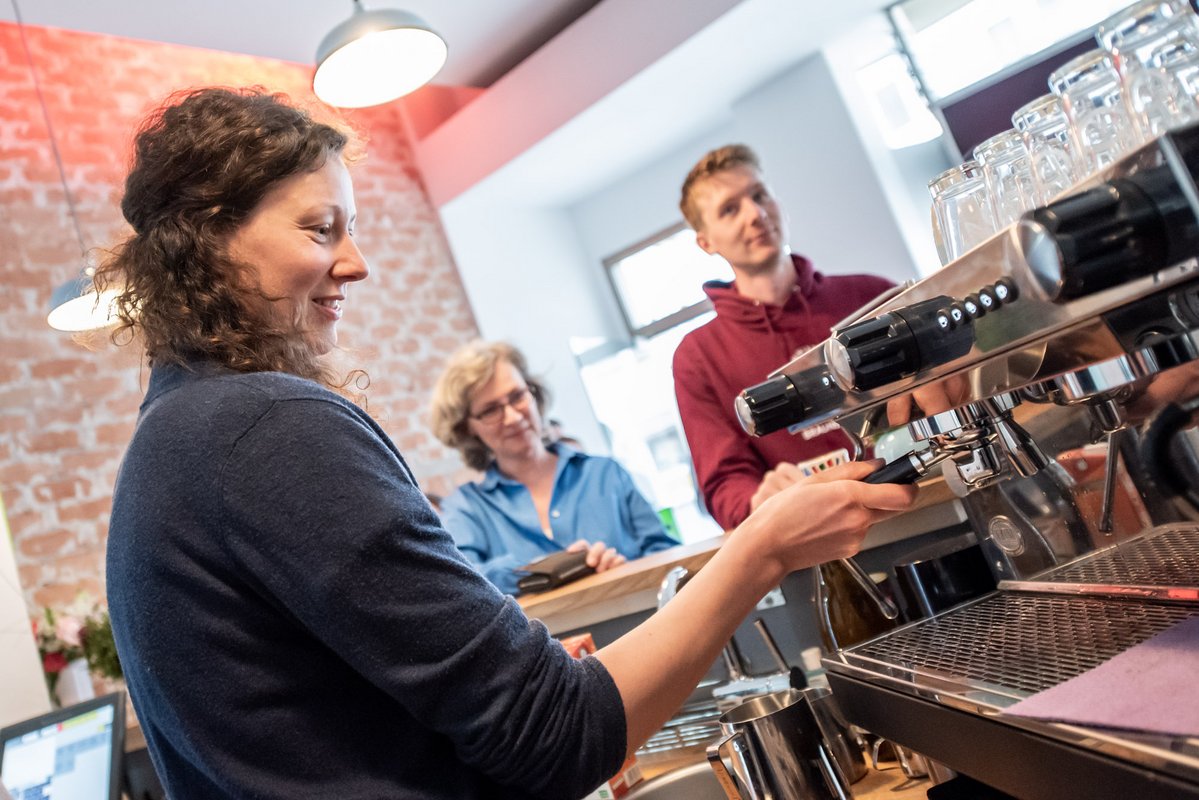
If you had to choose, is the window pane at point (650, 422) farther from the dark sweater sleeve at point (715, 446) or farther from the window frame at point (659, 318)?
the dark sweater sleeve at point (715, 446)

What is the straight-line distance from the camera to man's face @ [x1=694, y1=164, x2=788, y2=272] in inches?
90.9

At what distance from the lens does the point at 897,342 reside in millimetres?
649

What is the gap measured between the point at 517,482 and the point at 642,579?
129 cm

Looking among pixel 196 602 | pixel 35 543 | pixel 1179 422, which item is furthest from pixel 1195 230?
pixel 35 543

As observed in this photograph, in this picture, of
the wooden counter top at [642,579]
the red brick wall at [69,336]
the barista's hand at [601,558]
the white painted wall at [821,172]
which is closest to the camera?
the wooden counter top at [642,579]

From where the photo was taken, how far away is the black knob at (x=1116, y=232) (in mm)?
517

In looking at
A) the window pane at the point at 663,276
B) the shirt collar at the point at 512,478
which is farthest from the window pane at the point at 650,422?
the shirt collar at the point at 512,478

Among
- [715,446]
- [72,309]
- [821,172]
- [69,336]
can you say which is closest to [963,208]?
[715,446]

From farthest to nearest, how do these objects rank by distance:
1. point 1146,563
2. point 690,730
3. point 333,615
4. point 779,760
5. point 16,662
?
point 16,662, point 690,730, point 779,760, point 1146,563, point 333,615

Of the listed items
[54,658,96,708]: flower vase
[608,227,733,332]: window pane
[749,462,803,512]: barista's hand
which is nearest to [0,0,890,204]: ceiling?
[608,227,733,332]: window pane

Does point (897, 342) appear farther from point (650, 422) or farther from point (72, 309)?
point (650, 422)

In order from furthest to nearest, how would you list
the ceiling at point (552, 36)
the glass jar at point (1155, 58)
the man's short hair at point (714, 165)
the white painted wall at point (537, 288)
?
the white painted wall at point (537, 288) < the ceiling at point (552, 36) < the man's short hair at point (714, 165) < the glass jar at point (1155, 58)

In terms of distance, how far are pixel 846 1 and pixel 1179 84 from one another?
12.0 ft

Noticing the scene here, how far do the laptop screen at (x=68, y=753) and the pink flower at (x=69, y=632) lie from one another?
0.37m
